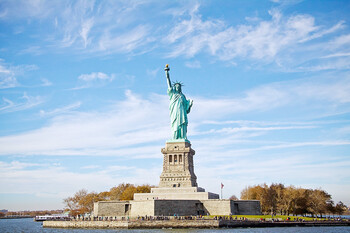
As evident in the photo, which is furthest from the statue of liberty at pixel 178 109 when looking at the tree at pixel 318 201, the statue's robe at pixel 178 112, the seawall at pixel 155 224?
A: the tree at pixel 318 201

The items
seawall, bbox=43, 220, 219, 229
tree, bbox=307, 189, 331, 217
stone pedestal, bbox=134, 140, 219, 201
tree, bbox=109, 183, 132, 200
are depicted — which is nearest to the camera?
seawall, bbox=43, 220, 219, 229

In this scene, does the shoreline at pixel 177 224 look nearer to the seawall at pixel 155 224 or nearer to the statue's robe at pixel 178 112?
the seawall at pixel 155 224

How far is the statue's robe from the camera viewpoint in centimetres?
5538

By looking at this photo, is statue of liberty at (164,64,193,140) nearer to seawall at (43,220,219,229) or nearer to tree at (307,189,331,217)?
seawall at (43,220,219,229)

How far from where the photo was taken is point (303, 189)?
62.2 m

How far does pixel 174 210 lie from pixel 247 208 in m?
10.6

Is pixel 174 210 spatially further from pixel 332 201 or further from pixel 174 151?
pixel 332 201

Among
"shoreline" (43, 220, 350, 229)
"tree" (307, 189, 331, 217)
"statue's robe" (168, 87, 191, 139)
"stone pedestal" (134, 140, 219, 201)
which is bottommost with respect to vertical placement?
"shoreline" (43, 220, 350, 229)

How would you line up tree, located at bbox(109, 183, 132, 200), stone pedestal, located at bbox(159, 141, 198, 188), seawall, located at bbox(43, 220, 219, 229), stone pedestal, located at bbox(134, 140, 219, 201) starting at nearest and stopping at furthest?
seawall, located at bbox(43, 220, 219, 229) < stone pedestal, located at bbox(134, 140, 219, 201) < stone pedestal, located at bbox(159, 141, 198, 188) < tree, located at bbox(109, 183, 132, 200)

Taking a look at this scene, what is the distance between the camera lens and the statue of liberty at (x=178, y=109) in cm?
5534

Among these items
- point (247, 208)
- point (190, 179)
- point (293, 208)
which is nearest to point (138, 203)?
point (190, 179)

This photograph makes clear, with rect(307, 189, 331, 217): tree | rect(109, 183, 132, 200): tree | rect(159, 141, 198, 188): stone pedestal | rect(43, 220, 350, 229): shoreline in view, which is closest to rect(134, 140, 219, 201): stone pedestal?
rect(159, 141, 198, 188): stone pedestal

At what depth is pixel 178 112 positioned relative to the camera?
55812 millimetres

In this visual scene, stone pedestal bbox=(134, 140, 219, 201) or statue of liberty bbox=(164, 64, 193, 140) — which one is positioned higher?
statue of liberty bbox=(164, 64, 193, 140)
